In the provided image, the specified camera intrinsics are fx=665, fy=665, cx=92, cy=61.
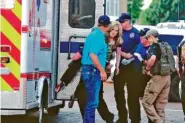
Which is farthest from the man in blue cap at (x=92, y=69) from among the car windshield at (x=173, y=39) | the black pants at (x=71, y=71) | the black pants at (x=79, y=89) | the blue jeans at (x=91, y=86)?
the car windshield at (x=173, y=39)

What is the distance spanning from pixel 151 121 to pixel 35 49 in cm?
254

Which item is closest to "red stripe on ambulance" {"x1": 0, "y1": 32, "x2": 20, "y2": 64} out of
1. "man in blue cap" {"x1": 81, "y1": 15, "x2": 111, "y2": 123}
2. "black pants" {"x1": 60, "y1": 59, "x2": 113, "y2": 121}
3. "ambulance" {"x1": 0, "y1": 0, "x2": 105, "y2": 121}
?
"ambulance" {"x1": 0, "y1": 0, "x2": 105, "y2": 121}

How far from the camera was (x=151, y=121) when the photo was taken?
428 inches

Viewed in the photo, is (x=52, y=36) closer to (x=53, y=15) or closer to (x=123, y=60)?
(x=53, y=15)

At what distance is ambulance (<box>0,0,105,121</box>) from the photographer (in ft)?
29.4

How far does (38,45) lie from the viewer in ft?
31.7

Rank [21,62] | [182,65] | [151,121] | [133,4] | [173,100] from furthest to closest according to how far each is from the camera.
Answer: [133,4], [173,100], [182,65], [151,121], [21,62]

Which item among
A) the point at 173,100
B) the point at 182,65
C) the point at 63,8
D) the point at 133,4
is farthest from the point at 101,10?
the point at 133,4

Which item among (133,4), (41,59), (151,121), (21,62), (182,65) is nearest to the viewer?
(21,62)

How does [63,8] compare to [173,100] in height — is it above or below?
above

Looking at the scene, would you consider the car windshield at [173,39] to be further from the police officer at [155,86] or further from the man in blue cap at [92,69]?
the man in blue cap at [92,69]

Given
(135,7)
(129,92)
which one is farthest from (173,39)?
(135,7)

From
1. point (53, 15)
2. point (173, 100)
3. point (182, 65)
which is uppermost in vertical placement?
point (53, 15)

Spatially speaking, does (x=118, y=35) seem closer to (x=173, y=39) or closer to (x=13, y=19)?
(x=13, y=19)
